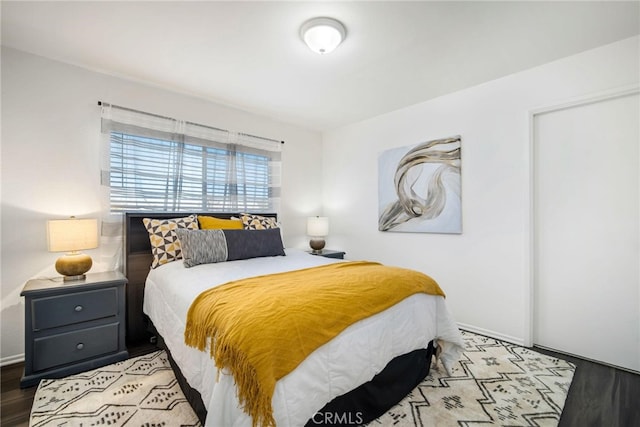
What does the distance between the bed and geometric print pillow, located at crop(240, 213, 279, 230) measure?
659 millimetres

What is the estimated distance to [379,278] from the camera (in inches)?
72.9

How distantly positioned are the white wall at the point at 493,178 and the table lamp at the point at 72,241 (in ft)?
9.84

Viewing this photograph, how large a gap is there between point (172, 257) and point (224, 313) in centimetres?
149

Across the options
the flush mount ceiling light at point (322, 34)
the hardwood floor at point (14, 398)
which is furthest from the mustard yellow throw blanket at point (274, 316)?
the flush mount ceiling light at point (322, 34)

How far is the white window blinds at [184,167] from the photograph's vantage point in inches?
106

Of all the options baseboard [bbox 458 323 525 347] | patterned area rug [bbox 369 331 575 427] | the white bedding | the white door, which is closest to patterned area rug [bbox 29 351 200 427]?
the white bedding

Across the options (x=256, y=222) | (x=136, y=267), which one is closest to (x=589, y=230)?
(x=256, y=222)

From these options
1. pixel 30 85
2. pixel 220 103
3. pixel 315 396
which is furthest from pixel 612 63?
pixel 30 85

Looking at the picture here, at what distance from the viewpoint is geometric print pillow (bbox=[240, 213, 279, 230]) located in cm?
316

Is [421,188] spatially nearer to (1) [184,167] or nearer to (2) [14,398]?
(1) [184,167]

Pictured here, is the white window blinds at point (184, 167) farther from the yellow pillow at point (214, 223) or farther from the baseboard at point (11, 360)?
the baseboard at point (11, 360)

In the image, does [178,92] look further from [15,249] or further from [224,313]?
[224,313]

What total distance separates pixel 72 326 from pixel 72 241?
618mm

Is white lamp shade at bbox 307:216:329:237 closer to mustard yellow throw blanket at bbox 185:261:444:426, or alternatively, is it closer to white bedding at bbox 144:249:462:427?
white bedding at bbox 144:249:462:427
